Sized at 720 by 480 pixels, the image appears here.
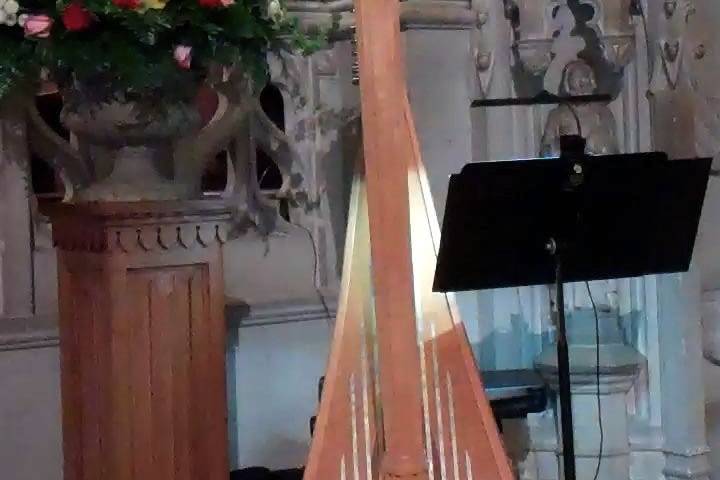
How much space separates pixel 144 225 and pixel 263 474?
811 millimetres

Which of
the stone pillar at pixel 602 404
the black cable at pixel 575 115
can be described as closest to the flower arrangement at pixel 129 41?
the black cable at pixel 575 115

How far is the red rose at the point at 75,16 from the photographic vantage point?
81.1 inches

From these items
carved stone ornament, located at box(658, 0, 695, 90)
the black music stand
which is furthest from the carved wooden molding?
carved stone ornament, located at box(658, 0, 695, 90)

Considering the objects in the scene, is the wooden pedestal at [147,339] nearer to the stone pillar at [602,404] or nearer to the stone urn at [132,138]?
the stone urn at [132,138]

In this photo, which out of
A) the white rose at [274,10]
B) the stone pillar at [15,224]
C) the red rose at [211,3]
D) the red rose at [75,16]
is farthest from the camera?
the stone pillar at [15,224]

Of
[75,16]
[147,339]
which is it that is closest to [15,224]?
[147,339]

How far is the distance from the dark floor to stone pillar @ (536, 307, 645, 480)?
2.45ft

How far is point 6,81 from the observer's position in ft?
7.20

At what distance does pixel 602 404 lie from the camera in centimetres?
302

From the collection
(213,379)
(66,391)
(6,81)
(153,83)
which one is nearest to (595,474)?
(213,379)

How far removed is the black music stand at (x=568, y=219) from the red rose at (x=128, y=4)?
68 centimetres

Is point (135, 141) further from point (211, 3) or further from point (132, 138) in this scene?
point (211, 3)

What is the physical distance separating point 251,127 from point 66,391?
0.93m

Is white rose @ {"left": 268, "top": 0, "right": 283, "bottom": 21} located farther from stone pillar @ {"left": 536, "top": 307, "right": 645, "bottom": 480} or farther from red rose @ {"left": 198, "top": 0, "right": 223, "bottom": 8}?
stone pillar @ {"left": 536, "top": 307, "right": 645, "bottom": 480}
